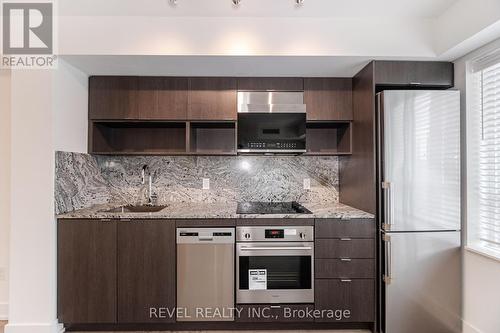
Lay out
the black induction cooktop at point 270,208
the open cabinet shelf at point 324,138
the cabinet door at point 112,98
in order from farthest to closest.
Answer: the open cabinet shelf at point 324,138
the cabinet door at point 112,98
the black induction cooktop at point 270,208

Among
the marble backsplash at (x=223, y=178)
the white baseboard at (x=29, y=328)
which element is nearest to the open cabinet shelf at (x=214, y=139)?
the marble backsplash at (x=223, y=178)

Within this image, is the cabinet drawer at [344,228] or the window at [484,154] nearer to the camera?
the window at [484,154]

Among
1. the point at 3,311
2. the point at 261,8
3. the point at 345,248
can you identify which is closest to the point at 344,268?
the point at 345,248

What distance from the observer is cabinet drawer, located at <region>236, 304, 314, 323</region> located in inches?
92.5

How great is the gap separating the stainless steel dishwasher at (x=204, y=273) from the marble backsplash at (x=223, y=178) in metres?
0.76

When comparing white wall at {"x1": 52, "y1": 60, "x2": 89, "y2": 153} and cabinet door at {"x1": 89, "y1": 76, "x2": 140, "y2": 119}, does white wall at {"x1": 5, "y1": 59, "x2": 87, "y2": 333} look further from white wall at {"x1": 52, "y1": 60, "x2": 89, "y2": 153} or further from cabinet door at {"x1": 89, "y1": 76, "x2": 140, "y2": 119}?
cabinet door at {"x1": 89, "y1": 76, "x2": 140, "y2": 119}

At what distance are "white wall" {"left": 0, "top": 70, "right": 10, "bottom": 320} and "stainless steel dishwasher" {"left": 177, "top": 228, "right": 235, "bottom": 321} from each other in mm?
1639

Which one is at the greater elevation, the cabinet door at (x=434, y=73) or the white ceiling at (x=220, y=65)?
the white ceiling at (x=220, y=65)

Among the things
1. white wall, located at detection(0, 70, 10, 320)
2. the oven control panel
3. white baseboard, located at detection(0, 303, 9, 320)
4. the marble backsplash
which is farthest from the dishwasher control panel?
white baseboard, located at detection(0, 303, 9, 320)

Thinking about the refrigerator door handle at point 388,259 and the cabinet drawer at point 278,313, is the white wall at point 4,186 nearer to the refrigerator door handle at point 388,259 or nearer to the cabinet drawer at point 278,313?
the cabinet drawer at point 278,313

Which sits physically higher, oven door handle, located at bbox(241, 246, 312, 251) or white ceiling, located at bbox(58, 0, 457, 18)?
white ceiling, located at bbox(58, 0, 457, 18)

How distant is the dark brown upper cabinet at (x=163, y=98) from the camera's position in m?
2.71

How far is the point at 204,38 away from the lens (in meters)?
2.26

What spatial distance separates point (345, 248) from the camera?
2348mm
